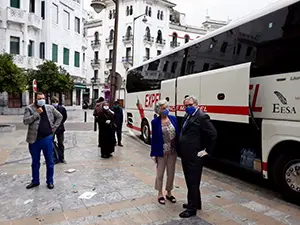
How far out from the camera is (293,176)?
4691 mm

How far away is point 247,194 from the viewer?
5191 millimetres

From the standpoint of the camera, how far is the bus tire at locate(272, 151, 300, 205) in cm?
464

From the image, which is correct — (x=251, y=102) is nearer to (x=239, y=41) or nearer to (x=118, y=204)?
(x=239, y=41)

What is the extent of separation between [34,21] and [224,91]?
25.3 metres

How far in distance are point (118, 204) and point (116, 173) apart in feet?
6.37

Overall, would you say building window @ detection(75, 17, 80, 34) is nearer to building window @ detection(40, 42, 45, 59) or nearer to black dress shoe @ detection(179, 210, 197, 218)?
building window @ detection(40, 42, 45, 59)

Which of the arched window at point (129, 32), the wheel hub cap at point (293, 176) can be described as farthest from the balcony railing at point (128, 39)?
the wheel hub cap at point (293, 176)

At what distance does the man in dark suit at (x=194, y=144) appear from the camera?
3979 millimetres

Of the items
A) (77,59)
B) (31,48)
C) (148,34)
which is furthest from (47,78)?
(148,34)

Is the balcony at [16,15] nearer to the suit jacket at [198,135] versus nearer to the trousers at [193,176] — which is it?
the suit jacket at [198,135]

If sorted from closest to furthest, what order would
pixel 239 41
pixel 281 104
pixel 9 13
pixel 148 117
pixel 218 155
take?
pixel 281 104 → pixel 239 41 → pixel 218 155 → pixel 148 117 → pixel 9 13

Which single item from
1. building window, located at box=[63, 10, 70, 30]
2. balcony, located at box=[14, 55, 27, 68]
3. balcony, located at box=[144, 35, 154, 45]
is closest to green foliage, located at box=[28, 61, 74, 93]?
balcony, located at box=[14, 55, 27, 68]

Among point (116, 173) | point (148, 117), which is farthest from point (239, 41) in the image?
point (148, 117)

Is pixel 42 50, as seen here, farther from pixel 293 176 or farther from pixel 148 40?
pixel 293 176
